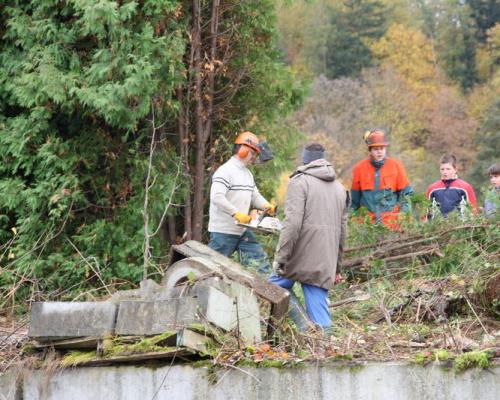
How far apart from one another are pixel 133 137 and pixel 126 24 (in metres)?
1.20

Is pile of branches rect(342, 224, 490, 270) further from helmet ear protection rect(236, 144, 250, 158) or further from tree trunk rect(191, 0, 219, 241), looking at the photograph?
tree trunk rect(191, 0, 219, 241)

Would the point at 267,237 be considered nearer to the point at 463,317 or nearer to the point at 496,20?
the point at 463,317

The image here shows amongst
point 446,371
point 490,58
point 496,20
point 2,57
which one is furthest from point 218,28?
point 496,20

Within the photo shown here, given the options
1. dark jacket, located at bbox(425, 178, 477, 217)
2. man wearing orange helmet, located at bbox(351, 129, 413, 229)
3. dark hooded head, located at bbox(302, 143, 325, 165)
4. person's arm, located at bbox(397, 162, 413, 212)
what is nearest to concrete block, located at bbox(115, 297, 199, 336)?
dark hooded head, located at bbox(302, 143, 325, 165)

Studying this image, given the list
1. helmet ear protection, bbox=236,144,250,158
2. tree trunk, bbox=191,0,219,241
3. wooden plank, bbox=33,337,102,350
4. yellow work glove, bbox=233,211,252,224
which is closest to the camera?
wooden plank, bbox=33,337,102,350

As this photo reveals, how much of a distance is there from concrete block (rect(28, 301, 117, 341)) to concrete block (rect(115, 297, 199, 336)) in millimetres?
84

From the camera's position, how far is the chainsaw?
822 centimetres

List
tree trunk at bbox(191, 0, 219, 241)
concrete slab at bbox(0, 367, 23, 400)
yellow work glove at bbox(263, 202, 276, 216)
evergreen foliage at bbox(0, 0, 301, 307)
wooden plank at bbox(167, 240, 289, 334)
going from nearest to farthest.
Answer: concrete slab at bbox(0, 367, 23, 400) → wooden plank at bbox(167, 240, 289, 334) → yellow work glove at bbox(263, 202, 276, 216) → evergreen foliage at bbox(0, 0, 301, 307) → tree trunk at bbox(191, 0, 219, 241)

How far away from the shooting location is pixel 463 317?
6.97 m

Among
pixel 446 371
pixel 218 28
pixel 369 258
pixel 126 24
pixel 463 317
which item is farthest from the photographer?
Answer: pixel 218 28

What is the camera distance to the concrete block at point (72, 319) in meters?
5.89

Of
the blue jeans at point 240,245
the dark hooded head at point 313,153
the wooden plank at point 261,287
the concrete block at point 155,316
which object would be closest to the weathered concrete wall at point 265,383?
the concrete block at point 155,316

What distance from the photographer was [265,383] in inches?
214

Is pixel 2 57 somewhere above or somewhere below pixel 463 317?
above
